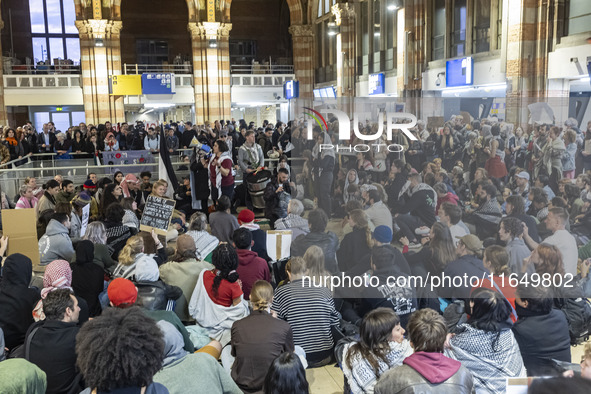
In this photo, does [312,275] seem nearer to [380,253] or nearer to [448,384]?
[380,253]

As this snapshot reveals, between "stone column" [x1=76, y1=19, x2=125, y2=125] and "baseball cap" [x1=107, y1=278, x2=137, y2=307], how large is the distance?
25502 mm

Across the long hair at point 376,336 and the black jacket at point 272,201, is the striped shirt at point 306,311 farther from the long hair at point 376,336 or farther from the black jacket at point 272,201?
the black jacket at point 272,201

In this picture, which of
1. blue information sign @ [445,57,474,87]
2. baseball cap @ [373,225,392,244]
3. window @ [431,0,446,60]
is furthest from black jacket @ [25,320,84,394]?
window @ [431,0,446,60]

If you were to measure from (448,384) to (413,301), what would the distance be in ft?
6.58

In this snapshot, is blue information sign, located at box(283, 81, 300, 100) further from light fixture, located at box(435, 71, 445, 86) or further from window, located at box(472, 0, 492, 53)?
window, located at box(472, 0, 492, 53)

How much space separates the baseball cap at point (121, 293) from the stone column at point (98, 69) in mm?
25502

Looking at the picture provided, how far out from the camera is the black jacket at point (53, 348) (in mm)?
4324

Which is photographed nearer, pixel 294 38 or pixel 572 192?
pixel 572 192

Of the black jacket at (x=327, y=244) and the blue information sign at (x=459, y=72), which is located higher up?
the blue information sign at (x=459, y=72)

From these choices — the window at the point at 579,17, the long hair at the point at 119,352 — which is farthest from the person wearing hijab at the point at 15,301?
the window at the point at 579,17

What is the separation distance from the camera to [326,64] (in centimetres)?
3359

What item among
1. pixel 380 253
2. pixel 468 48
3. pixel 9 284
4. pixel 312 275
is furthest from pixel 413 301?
pixel 468 48

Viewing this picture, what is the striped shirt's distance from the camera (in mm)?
5543

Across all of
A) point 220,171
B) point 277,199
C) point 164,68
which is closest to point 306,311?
point 277,199
